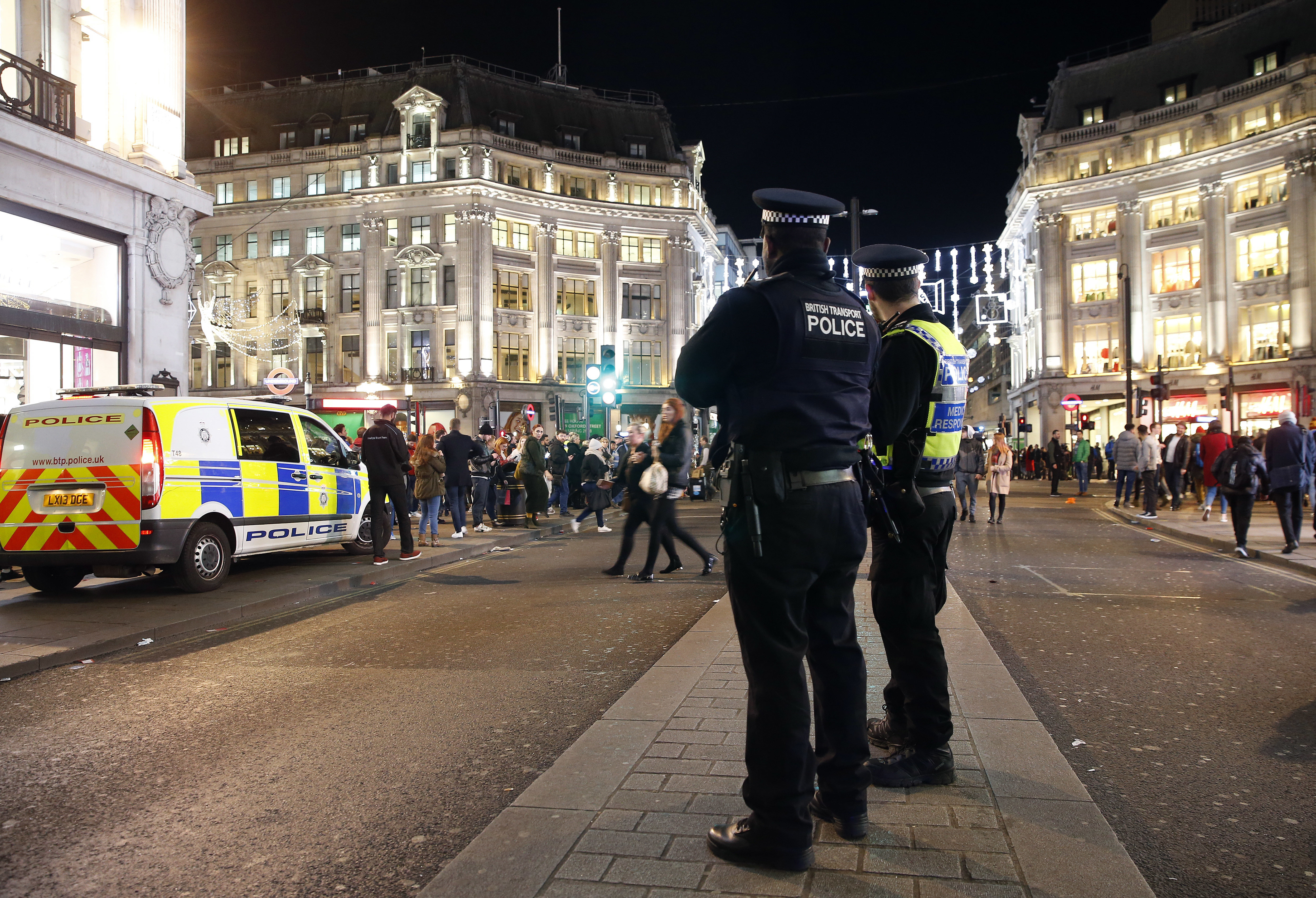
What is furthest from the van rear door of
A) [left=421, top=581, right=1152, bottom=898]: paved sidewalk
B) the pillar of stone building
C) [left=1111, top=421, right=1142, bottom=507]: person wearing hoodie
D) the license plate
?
the pillar of stone building

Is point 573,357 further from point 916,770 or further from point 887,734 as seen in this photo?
point 916,770

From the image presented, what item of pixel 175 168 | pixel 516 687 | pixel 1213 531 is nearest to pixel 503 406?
pixel 175 168

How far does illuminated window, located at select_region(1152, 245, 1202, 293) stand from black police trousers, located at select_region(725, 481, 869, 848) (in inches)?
2010

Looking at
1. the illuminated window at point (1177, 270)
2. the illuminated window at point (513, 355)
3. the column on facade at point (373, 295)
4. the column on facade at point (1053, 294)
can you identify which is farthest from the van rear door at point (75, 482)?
the illuminated window at point (1177, 270)

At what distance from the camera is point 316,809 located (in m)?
3.50

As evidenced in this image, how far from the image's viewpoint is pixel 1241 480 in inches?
454

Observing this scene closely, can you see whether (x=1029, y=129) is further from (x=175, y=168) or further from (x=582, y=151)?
(x=175, y=168)

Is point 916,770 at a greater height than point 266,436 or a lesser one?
lesser

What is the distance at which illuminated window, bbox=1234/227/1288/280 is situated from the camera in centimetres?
4291

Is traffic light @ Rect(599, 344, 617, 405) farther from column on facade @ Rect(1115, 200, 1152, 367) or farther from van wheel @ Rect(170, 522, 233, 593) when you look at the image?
column on facade @ Rect(1115, 200, 1152, 367)

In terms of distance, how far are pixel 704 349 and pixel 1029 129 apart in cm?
5947

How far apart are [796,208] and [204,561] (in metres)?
7.79

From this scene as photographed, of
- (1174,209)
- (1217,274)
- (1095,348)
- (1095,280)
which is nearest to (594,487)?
(1217,274)

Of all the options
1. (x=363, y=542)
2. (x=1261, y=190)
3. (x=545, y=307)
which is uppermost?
(x=1261, y=190)
